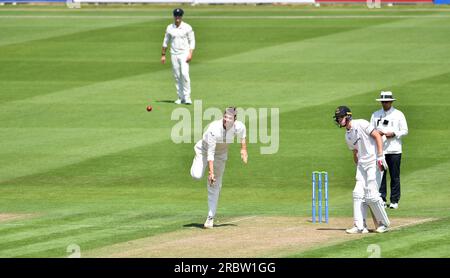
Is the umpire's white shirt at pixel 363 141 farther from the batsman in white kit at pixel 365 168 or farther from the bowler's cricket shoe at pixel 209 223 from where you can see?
the bowler's cricket shoe at pixel 209 223

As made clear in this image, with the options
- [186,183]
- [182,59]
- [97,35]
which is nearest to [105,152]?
[186,183]

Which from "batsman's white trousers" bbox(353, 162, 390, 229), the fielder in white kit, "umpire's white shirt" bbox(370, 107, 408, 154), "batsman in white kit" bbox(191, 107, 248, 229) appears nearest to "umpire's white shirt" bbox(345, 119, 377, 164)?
"batsman's white trousers" bbox(353, 162, 390, 229)

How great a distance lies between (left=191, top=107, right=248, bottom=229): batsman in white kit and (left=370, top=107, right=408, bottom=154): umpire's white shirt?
3.68 meters

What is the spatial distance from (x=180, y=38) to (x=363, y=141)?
1424cm

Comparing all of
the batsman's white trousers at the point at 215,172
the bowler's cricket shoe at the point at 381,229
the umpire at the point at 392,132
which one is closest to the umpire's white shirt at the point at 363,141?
the bowler's cricket shoe at the point at 381,229

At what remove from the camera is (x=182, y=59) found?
34.1m

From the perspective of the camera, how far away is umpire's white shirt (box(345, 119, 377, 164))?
20266 millimetres

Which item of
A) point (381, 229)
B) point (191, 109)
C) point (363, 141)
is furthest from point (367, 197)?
point (191, 109)

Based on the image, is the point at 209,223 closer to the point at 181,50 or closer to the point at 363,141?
the point at 363,141

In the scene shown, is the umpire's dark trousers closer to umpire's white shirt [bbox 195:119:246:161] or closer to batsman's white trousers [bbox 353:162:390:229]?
batsman's white trousers [bbox 353:162:390:229]

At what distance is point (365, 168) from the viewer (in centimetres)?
2042

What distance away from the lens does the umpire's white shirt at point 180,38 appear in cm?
3369
